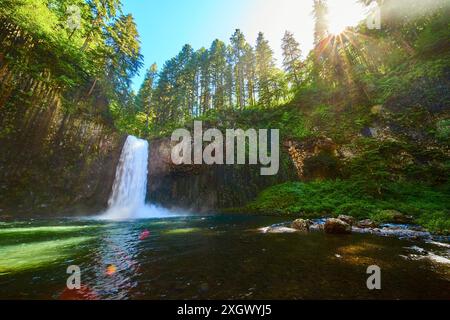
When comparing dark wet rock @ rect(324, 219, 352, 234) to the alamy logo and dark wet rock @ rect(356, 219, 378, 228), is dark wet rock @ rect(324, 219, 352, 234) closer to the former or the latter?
dark wet rock @ rect(356, 219, 378, 228)

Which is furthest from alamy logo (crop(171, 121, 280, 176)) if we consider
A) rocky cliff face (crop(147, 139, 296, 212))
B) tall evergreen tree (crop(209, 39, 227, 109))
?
tall evergreen tree (crop(209, 39, 227, 109))

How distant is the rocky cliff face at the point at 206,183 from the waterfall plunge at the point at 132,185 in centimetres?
103

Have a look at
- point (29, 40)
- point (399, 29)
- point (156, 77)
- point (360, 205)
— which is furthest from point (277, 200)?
point (156, 77)

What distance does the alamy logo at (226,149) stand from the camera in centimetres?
2606

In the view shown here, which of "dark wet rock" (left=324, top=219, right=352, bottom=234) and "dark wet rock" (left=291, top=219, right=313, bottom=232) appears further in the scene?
"dark wet rock" (left=291, top=219, right=313, bottom=232)

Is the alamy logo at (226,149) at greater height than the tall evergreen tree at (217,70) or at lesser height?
lesser

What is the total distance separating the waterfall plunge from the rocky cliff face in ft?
3.39

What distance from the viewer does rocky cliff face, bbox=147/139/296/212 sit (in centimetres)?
2517

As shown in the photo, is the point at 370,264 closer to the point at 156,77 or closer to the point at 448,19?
the point at 448,19

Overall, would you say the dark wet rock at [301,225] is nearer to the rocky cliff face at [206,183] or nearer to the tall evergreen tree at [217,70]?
the rocky cliff face at [206,183]

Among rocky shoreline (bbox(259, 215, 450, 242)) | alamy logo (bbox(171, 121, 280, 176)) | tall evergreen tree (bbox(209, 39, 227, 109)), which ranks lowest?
rocky shoreline (bbox(259, 215, 450, 242))

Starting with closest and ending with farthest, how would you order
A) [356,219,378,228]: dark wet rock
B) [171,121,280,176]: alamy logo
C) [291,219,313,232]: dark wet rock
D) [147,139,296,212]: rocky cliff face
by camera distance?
[291,219,313,232]: dark wet rock
[356,219,378,228]: dark wet rock
[147,139,296,212]: rocky cliff face
[171,121,280,176]: alamy logo

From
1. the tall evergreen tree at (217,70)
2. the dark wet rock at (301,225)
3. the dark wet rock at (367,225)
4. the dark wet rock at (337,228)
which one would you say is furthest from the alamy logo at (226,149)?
the tall evergreen tree at (217,70)
